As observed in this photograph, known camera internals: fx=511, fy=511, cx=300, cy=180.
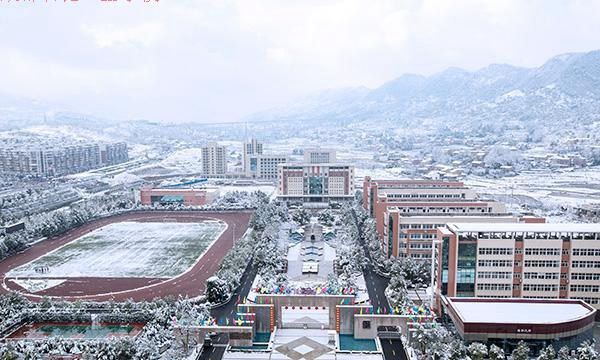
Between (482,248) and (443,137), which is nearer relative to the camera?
(482,248)

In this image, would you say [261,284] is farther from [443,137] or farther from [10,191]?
[443,137]

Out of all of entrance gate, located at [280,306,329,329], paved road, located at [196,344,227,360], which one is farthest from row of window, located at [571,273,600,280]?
paved road, located at [196,344,227,360]

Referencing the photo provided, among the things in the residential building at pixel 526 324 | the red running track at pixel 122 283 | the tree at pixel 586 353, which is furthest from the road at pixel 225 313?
the tree at pixel 586 353

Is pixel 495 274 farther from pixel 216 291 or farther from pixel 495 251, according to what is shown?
pixel 216 291

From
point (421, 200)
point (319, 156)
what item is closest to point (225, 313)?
point (421, 200)

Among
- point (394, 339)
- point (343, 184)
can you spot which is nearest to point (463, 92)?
point (343, 184)

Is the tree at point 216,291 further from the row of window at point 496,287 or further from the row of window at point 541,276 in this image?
the row of window at point 541,276
